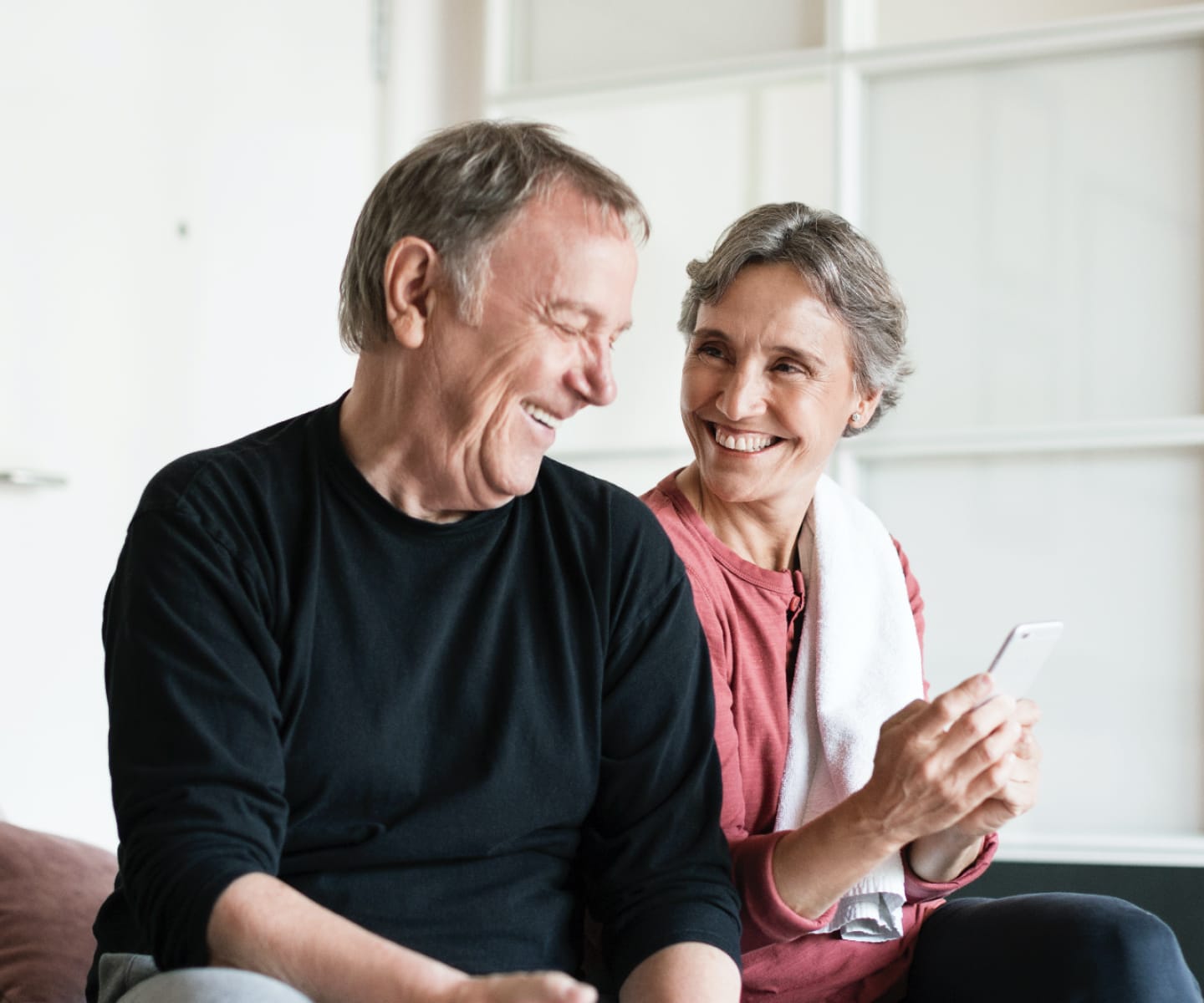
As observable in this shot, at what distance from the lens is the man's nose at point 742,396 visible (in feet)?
5.46

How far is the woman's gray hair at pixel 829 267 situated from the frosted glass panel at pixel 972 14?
5.78 feet

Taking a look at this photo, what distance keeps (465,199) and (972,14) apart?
2506 millimetres

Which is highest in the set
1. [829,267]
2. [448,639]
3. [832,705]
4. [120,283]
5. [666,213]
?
[666,213]

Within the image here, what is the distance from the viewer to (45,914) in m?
1.81

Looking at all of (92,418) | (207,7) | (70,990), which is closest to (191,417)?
(92,418)

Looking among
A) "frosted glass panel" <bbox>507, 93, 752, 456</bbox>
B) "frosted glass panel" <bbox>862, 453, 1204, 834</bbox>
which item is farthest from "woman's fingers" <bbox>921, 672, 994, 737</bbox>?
"frosted glass panel" <bbox>507, 93, 752, 456</bbox>

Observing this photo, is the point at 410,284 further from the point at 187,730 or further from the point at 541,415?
the point at 187,730

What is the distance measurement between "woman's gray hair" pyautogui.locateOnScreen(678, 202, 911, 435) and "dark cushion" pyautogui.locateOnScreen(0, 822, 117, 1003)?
3.72 feet

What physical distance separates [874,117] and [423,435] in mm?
2357

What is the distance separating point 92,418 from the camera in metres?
2.85

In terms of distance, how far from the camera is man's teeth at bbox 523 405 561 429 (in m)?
1.33

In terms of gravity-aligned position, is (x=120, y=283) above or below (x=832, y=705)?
above

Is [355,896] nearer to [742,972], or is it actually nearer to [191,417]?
[742,972]

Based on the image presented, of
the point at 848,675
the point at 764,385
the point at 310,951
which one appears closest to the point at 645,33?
the point at 764,385
